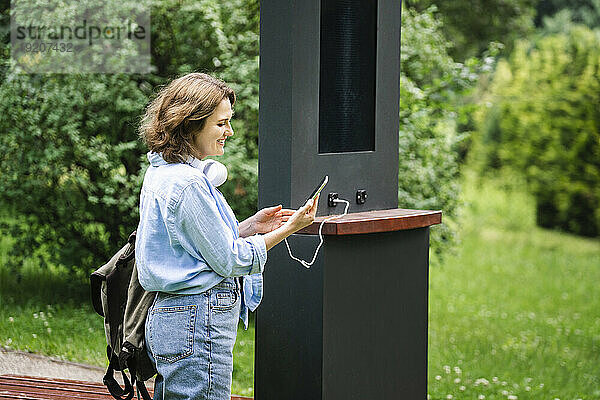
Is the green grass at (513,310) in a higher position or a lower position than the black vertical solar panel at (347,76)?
lower

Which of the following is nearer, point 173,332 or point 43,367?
point 173,332

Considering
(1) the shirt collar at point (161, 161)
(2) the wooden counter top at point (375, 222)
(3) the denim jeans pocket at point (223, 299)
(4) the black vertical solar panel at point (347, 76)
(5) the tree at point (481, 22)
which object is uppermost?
(5) the tree at point (481, 22)

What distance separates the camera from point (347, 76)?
3404mm

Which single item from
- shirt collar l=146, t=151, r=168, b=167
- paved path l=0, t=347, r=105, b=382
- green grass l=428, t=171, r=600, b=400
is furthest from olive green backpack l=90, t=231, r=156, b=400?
green grass l=428, t=171, r=600, b=400

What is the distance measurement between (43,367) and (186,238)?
2.72 meters

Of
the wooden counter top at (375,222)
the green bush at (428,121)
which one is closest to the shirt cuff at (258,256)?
the wooden counter top at (375,222)

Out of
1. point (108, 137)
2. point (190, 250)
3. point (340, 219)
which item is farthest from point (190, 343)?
point (108, 137)

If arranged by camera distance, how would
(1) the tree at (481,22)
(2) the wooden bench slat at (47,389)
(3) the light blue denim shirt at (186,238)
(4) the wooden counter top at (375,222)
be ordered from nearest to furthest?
(3) the light blue denim shirt at (186,238) → (4) the wooden counter top at (375,222) → (2) the wooden bench slat at (47,389) → (1) the tree at (481,22)

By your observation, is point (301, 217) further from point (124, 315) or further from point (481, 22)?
point (481, 22)

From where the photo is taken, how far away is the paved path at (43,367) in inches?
187

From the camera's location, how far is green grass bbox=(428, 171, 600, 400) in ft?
17.7

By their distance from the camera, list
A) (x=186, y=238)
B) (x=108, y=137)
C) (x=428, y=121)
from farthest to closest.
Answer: (x=428, y=121) → (x=108, y=137) → (x=186, y=238)

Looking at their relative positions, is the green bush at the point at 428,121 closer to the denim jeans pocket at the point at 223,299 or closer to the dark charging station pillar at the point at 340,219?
the dark charging station pillar at the point at 340,219

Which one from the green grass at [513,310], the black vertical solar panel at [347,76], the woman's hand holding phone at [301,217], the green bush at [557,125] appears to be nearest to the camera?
the woman's hand holding phone at [301,217]
